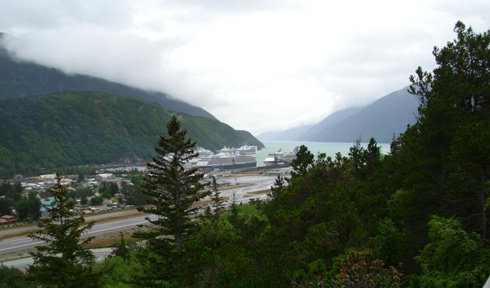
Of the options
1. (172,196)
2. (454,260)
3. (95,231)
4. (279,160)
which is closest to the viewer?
(454,260)

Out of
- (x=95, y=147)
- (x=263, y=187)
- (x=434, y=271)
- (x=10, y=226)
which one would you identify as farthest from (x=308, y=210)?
(x=95, y=147)

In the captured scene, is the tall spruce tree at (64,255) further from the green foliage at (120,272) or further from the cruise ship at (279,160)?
the cruise ship at (279,160)

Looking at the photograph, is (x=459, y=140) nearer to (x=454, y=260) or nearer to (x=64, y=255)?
(x=454, y=260)

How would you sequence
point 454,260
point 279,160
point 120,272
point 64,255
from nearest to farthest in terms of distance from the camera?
point 454,260 → point 64,255 → point 120,272 → point 279,160

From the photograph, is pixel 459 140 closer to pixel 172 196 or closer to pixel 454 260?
pixel 454 260

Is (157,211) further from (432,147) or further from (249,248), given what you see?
(432,147)

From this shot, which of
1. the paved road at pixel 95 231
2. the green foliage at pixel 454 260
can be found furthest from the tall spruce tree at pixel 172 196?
the paved road at pixel 95 231

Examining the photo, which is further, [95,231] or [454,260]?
[95,231]

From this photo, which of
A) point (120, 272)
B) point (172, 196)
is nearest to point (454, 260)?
point (172, 196)

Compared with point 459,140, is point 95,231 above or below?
below

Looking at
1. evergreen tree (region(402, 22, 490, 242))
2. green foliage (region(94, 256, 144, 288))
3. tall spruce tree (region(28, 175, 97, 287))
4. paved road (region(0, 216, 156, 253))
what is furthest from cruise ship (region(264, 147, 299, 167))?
tall spruce tree (region(28, 175, 97, 287))

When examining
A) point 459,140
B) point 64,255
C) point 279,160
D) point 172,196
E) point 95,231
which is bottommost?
point 95,231
